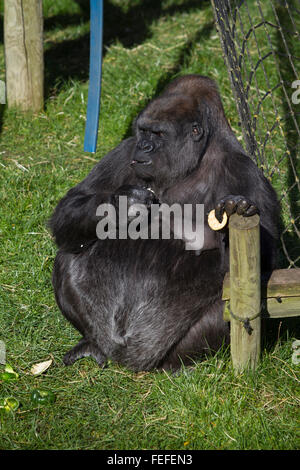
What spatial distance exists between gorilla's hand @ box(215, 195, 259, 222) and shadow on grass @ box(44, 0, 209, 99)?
3.48 meters

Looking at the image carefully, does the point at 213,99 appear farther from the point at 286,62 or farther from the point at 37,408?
the point at 286,62

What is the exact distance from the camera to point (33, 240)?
4434 mm

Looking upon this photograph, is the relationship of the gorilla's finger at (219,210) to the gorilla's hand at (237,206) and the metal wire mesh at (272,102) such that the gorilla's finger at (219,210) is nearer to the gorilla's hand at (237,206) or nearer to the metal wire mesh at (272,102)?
the gorilla's hand at (237,206)

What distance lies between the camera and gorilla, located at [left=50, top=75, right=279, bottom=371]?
10.4ft

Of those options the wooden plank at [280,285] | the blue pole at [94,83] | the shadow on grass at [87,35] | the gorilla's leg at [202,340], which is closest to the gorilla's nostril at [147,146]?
the wooden plank at [280,285]

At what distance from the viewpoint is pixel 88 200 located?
3322mm

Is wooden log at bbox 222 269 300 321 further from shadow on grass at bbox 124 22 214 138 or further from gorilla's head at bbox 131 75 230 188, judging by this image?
shadow on grass at bbox 124 22 214 138

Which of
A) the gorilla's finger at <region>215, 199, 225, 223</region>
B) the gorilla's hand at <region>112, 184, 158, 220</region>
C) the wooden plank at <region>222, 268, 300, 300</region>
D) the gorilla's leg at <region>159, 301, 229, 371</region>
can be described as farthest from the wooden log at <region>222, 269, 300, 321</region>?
the gorilla's hand at <region>112, 184, 158, 220</region>

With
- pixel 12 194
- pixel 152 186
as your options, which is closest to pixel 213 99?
pixel 152 186

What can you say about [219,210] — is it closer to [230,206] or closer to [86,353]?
[230,206]

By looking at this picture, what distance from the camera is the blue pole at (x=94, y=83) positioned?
4.93m

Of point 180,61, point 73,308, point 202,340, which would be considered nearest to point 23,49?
point 180,61

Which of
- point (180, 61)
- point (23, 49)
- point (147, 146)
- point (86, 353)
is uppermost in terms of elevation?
point (180, 61)

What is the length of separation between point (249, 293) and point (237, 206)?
1.29 feet
